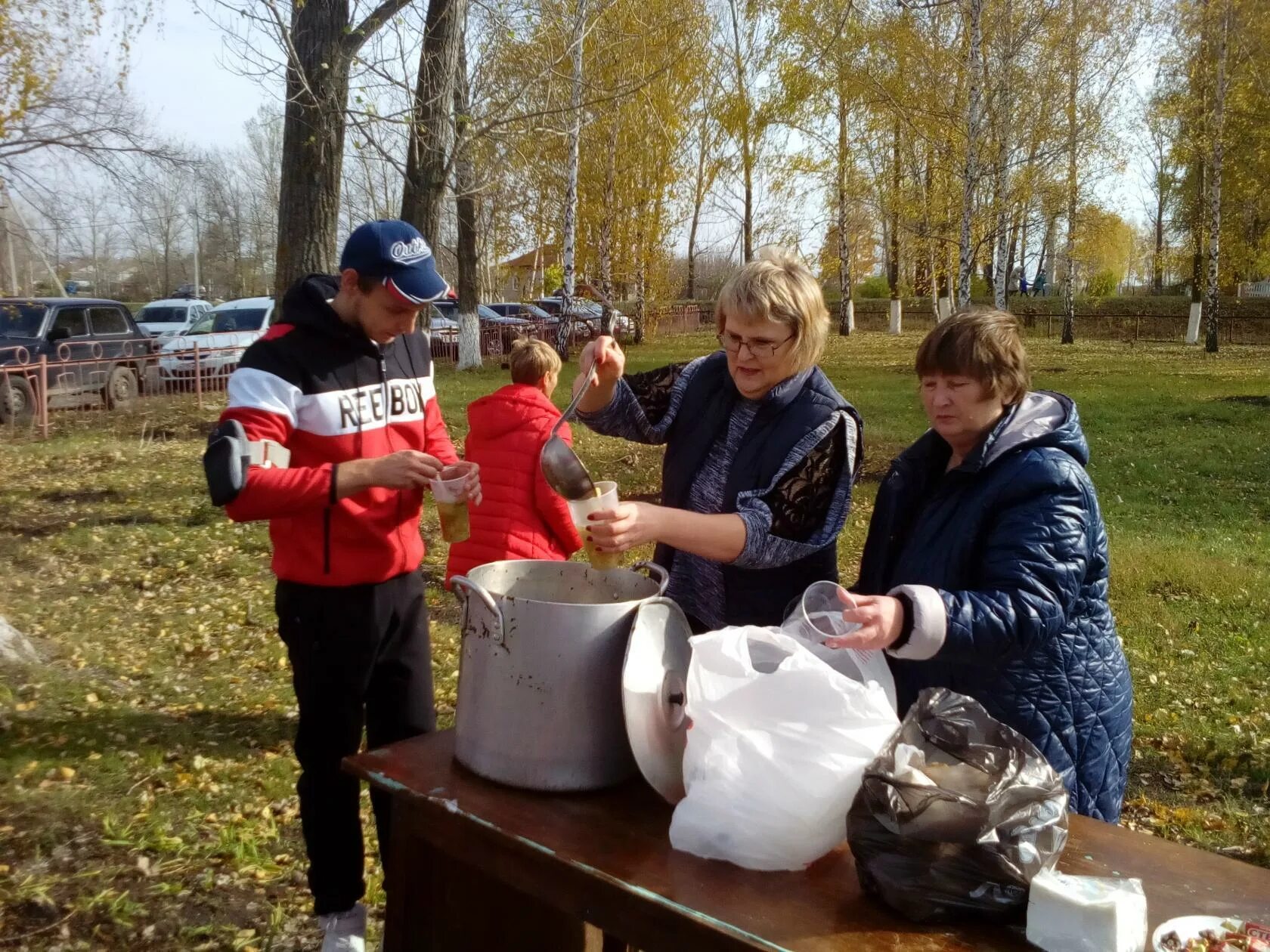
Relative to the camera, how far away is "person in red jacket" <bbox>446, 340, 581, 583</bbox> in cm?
397

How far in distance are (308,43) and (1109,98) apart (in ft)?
63.2

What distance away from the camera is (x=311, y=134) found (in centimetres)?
667

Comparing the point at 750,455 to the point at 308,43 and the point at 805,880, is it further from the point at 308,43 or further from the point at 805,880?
the point at 308,43

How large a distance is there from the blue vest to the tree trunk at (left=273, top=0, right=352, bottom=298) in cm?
498

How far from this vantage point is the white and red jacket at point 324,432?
2377 mm

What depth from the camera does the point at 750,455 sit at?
7.23 ft

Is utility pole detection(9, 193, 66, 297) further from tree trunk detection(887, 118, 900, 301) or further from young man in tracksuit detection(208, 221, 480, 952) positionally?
tree trunk detection(887, 118, 900, 301)

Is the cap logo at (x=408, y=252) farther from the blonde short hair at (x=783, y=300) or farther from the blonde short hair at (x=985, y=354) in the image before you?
the blonde short hair at (x=985, y=354)

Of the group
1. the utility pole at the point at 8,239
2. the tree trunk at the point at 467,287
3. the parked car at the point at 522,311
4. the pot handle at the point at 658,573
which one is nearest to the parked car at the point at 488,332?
the tree trunk at the point at 467,287

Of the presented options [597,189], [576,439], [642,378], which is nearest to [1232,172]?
[597,189]

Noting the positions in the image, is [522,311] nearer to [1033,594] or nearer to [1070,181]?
[1070,181]

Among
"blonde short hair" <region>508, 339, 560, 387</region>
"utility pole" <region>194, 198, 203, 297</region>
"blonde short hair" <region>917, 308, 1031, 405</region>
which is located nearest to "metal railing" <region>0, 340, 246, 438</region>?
"blonde short hair" <region>508, 339, 560, 387</region>

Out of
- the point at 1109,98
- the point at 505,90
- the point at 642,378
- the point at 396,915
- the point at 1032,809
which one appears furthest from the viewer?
the point at 1109,98

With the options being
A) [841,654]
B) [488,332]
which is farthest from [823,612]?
[488,332]
